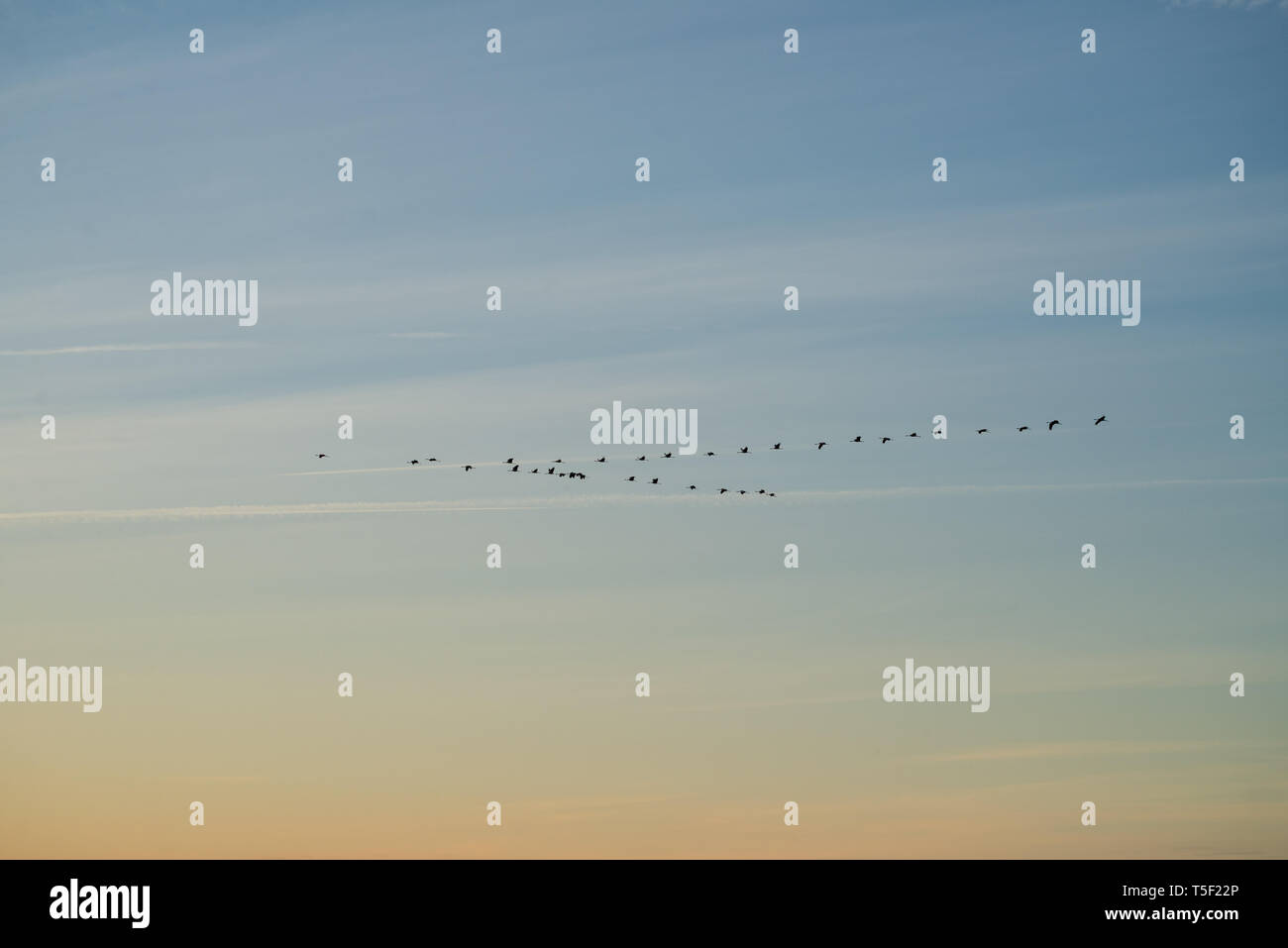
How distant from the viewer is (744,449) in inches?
5098
